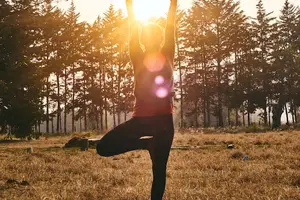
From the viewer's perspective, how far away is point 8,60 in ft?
58.6

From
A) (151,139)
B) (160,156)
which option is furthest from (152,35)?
(160,156)

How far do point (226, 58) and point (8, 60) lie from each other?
128 ft

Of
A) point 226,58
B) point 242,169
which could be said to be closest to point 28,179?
point 242,169

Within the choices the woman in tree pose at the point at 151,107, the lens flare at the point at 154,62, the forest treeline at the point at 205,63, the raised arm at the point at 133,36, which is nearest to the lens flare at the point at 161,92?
the woman in tree pose at the point at 151,107

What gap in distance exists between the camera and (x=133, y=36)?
432cm

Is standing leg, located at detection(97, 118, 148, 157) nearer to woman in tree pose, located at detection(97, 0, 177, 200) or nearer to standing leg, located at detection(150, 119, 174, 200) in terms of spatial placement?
woman in tree pose, located at detection(97, 0, 177, 200)

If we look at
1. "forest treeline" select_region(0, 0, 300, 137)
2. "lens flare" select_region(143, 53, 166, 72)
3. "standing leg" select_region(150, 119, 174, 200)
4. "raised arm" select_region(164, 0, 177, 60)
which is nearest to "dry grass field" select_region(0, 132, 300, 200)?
"standing leg" select_region(150, 119, 174, 200)

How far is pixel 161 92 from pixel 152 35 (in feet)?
2.61

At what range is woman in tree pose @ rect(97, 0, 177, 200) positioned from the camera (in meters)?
4.01

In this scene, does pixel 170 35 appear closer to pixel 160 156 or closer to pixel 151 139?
pixel 151 139

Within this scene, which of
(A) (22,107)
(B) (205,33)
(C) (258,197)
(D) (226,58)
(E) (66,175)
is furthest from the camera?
(D) (226,58)

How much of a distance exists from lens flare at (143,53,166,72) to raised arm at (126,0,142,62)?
0.44 ft

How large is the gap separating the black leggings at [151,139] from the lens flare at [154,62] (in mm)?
594

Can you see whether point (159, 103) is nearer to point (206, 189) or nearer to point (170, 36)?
point (170, 36)
